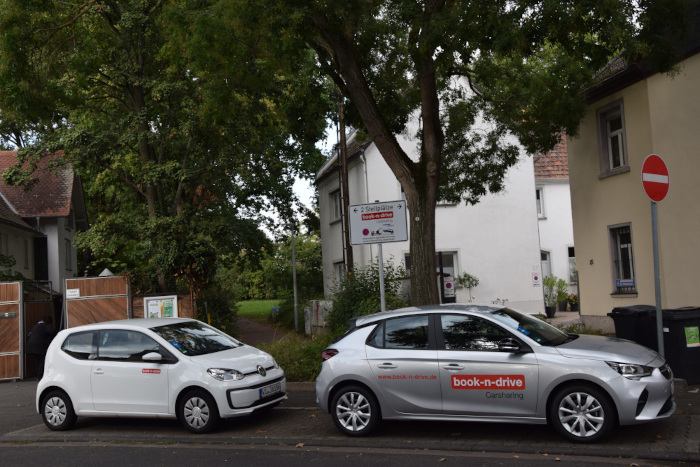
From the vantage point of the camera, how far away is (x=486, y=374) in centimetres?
786

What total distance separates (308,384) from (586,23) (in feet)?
26.0

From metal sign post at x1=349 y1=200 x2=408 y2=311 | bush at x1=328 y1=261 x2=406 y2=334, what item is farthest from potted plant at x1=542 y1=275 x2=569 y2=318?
metal sign post at x1=349 y1=200 x2=408 y2=311

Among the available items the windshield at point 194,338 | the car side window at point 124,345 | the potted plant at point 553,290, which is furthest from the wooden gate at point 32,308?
the potted plant at point 553,290

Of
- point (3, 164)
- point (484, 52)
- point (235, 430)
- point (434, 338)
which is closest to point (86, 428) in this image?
point (235, 430)

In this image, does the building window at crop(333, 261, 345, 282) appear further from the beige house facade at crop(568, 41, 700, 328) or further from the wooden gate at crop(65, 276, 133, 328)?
the beige house facade at crop(568, 41, 700, 328)

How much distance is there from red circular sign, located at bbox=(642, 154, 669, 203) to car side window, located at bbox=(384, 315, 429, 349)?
3519 mm

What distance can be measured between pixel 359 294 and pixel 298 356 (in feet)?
15.3

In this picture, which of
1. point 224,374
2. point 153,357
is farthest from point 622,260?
point 153,357

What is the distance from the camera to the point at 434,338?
834 cm

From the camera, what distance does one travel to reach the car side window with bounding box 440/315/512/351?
8039mm

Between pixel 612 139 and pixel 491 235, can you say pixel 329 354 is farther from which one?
pixel 491 235

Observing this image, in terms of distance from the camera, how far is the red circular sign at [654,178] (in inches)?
355

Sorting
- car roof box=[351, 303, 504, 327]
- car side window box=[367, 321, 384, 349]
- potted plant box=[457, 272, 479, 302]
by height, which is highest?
potted plant box=[457, 272, 479, 302]

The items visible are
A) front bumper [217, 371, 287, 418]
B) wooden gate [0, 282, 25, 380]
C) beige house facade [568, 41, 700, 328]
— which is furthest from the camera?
wooden gate [0, 282, 25, 380]
